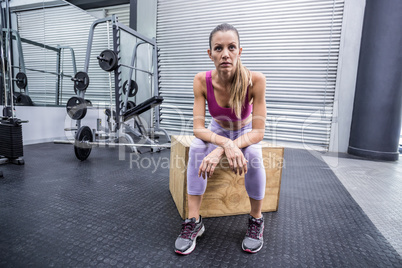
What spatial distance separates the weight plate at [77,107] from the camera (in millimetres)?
2377

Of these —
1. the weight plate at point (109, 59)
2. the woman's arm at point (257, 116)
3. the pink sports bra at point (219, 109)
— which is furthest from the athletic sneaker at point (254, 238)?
the weight plate at point (109, 59)

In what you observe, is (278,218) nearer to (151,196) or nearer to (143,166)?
(151,196)

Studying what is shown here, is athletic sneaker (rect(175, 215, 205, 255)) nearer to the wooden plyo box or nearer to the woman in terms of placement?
the woman

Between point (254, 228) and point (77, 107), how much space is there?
7.37 ft

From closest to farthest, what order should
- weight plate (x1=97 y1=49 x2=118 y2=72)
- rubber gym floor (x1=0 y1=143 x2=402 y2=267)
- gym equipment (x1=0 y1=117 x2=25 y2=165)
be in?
rubber gym floor (x1=0 y1=143 x2=402 y2=267)
gym equipment (x1=0 y1=117 x2=25 y2=165)
weight plate (x1=97 y1=49 x2=118 y2=72)

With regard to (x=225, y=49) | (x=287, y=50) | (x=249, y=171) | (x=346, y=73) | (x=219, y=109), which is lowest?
(x=249, y=171)

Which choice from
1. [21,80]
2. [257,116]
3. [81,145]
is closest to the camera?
[257,116]

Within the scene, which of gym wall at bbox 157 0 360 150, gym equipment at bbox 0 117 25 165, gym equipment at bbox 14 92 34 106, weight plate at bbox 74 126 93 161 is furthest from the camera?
gym equipment at bbox 14 92 34 106

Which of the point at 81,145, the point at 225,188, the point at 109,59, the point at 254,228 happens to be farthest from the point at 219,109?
the point at 109,59

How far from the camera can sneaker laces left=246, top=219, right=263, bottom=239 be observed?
90 centimetres

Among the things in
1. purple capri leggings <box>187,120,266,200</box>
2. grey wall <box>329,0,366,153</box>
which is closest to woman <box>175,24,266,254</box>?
purple capri leggings <box>187,120,266,200</box>

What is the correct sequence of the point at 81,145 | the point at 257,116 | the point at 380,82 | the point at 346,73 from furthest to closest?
1. the point at 346,73
2. the point at 380,82
3. the point at 81,145
4. the point at 257,116

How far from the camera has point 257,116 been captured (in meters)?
0.95

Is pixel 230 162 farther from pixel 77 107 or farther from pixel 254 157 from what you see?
pixel 77 107
